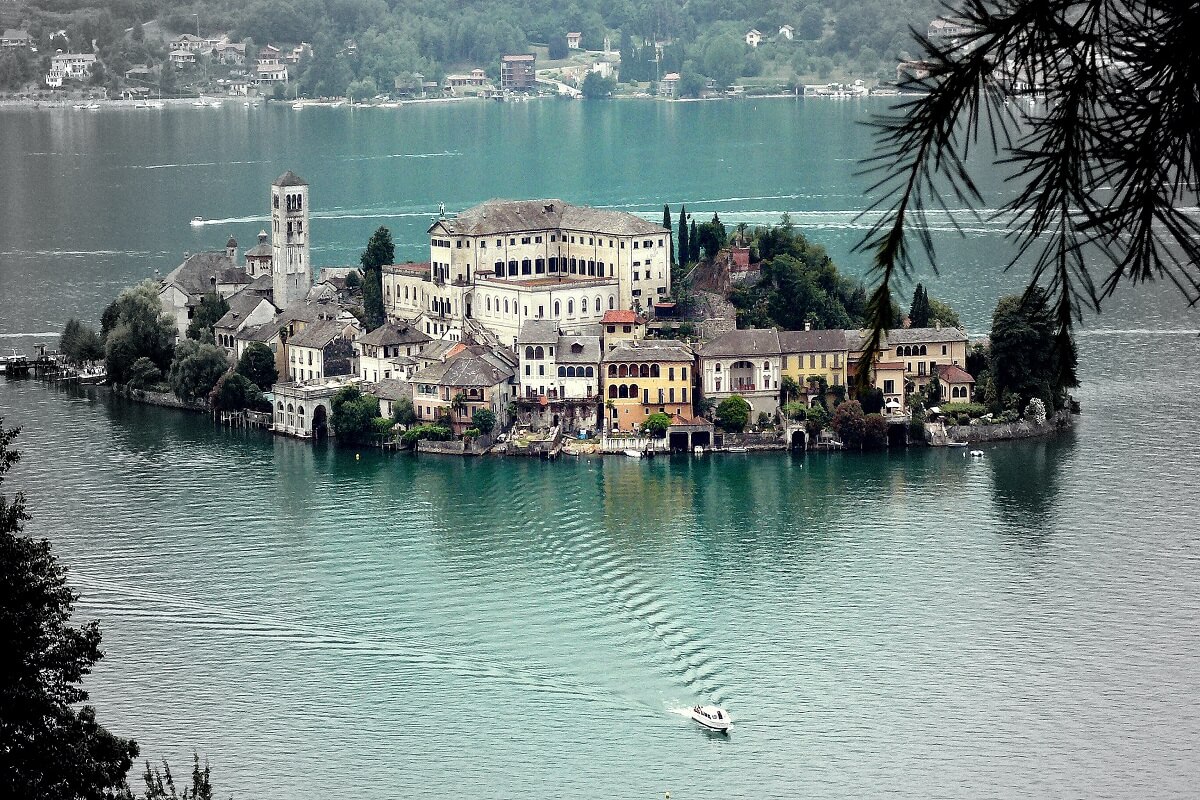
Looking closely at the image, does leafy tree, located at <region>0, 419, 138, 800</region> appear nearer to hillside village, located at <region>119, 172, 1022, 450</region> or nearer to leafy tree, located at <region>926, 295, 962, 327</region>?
hillside village, located at <region>119, 172, 1022, 450</region>

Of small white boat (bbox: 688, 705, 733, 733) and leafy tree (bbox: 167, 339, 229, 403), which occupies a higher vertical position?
leafy tree (bbox: 167, 339, 229, 403)

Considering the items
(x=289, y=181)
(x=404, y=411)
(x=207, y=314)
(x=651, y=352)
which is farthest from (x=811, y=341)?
(x=289, y=181)

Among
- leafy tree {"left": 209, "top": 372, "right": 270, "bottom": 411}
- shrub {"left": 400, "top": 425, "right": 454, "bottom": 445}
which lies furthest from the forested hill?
shrub {"left": 400, "top": 425, "right": 454, "bottom": 445}

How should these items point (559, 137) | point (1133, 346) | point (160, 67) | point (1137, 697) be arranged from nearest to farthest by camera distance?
1. point (1137, 697)
2. point (1133, 346)
3. point (559, 137)
4. point (160, 67)

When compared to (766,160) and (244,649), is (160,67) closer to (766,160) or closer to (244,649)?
(766,160)

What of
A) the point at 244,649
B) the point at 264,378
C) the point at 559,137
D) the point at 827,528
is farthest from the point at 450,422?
the point at 559,137

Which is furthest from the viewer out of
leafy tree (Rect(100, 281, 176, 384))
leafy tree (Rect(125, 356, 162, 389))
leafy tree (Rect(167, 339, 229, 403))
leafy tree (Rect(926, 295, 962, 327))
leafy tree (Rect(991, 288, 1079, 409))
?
leafy tree (Rect(100, 281, 176, 384))

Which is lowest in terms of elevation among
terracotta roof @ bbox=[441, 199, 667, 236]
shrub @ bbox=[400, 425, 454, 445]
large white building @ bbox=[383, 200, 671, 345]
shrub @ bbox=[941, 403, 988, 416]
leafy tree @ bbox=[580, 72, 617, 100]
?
shrub @ bbox=[400, 425, 454, 445]
